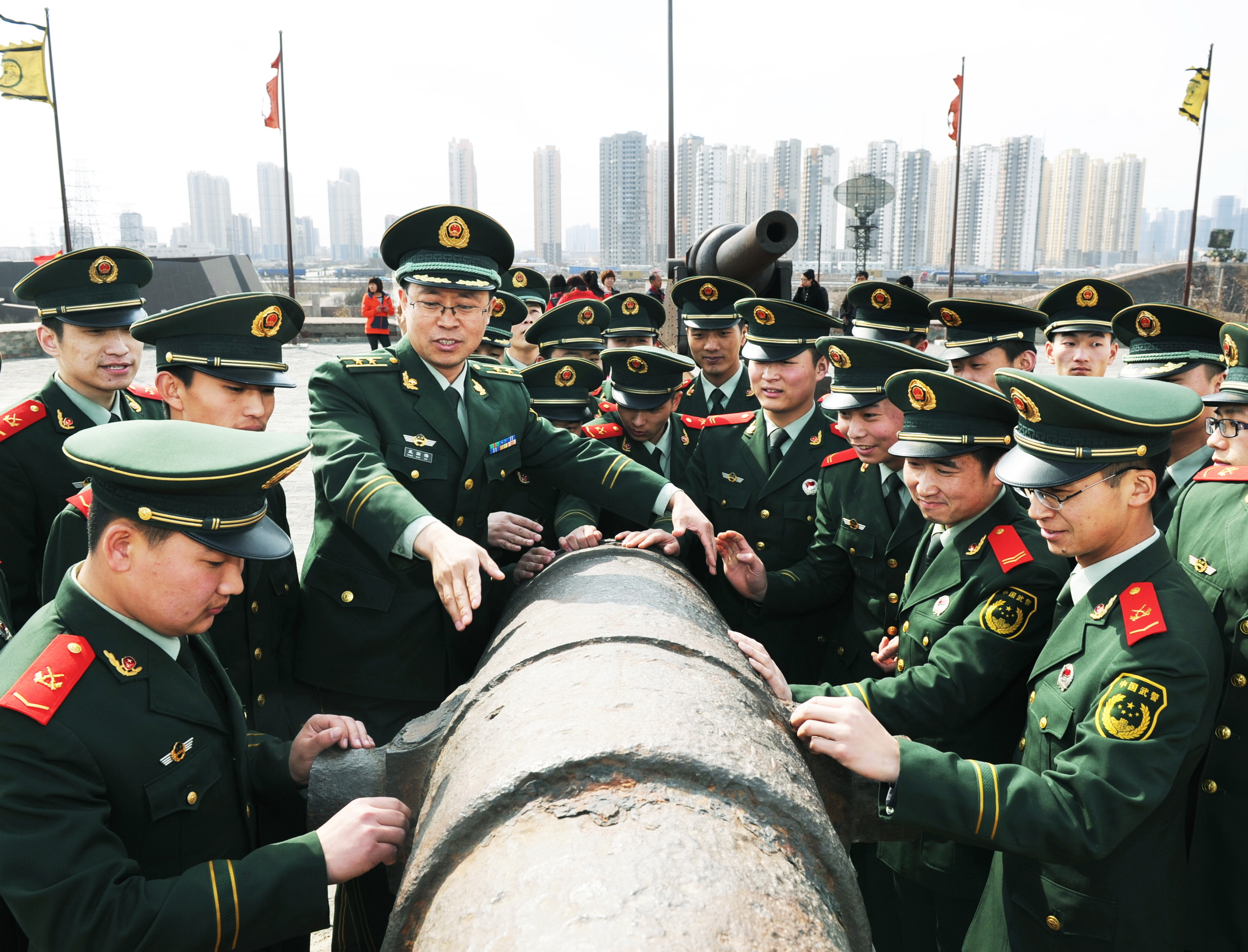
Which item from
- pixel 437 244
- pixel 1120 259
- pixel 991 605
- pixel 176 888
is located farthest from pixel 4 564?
pixel 1120 259

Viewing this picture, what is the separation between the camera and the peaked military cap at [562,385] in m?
4.57

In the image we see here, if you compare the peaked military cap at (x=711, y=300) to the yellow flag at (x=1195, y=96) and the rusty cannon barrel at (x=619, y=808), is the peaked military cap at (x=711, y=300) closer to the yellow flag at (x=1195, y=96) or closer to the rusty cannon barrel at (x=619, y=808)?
the rusty cannon barrel at (x=619, y=808)

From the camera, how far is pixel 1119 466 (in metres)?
2.31

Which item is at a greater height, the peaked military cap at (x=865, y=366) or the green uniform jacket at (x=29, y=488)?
the peaked military cap at (x=865, y=366)

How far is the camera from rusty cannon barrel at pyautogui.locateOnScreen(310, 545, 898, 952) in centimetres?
129

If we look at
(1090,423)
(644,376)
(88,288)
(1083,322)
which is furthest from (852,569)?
(88,288)

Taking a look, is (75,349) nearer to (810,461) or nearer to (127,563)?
(127,563)

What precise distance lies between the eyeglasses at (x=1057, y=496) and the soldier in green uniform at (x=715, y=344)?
355cm

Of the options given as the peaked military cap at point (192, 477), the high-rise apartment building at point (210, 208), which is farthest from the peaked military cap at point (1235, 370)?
the high-rise apartment building at point (210, 208)

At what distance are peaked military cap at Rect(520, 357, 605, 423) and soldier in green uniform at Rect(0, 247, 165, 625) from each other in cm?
179

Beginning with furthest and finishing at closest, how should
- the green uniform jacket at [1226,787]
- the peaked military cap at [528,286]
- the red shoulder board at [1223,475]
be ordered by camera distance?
1. the peaked military cap at [528,286]
2. the red shoulder board at [1223,475]
3. the green uniform jacket at [1226,787]

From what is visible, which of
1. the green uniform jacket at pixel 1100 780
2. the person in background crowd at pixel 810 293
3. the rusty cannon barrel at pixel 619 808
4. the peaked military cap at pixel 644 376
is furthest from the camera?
the person in background crowd at pixel 810 293

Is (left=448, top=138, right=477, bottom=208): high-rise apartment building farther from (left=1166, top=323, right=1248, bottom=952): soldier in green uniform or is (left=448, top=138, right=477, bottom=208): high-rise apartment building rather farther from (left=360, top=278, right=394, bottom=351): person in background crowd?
(left=1166, top=323, right=1248, bottom=952): soldier in green uniform

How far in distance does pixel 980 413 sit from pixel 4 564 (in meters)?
3.58
